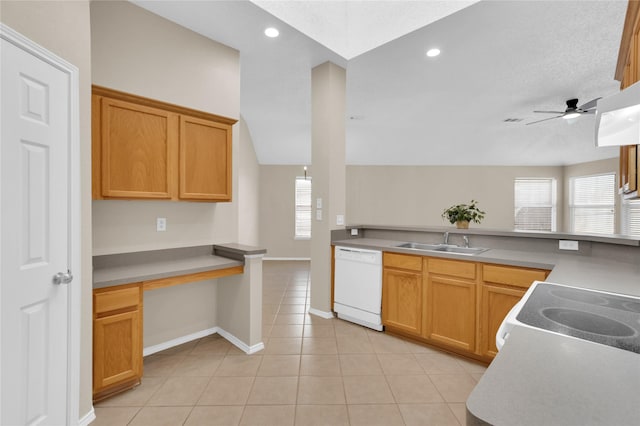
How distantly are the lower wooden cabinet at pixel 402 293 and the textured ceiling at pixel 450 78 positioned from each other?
7.58ft

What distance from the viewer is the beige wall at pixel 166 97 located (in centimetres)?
230

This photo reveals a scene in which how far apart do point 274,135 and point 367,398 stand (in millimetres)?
5259

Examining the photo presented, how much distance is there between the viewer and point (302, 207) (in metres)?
7.28

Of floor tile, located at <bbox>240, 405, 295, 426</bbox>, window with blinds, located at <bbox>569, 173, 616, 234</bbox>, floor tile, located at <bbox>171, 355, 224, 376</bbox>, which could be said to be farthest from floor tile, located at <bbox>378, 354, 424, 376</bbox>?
window with blinds, located at <bbox>569, 173, 616, 234</bbox>

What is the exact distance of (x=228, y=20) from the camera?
264 centimetres

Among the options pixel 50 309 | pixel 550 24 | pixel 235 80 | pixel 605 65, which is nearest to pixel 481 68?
pixel 550 24

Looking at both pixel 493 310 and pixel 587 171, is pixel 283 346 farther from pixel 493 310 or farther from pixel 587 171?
pixel 587 171

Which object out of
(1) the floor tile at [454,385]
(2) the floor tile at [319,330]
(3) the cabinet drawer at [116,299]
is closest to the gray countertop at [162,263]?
(3) the cabinet drawer at [116,299]

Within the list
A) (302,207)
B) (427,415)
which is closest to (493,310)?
(427,415)

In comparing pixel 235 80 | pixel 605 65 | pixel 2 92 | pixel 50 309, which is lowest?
pixel 50 309

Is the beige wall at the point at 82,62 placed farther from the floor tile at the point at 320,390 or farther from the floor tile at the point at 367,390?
the floor tile at the point at 367,390

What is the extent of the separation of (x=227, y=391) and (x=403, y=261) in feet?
6.33

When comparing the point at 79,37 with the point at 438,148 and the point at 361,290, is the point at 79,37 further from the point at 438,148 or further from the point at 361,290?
the point at 438,148

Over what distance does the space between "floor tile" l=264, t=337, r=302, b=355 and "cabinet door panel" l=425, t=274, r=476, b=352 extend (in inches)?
50.2
